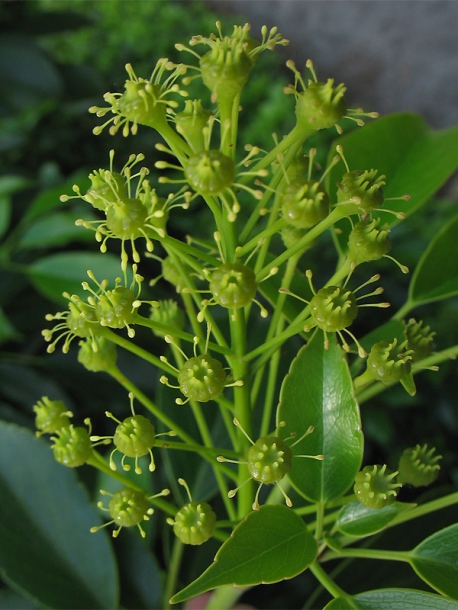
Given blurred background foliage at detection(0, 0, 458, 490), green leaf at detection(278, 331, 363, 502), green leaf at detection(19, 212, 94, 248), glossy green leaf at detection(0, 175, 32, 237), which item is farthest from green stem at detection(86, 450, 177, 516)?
glossy green leaf at detection(0, 175, 32, 237)

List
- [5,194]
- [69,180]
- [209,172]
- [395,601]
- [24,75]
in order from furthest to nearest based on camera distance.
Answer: [24,75] < [69,180] < [5,194] < [395,601] < [209,172]

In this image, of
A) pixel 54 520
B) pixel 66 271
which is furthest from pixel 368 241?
pixel 66 271

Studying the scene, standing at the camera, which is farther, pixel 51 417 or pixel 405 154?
pixel 405 154

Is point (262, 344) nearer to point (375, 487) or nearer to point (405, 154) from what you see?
point (375, 487)

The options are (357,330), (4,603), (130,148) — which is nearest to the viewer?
(4,603)

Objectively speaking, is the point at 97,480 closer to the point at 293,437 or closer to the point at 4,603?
the point at 4,603

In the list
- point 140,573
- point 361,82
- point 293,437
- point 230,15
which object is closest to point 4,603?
point 140,573
